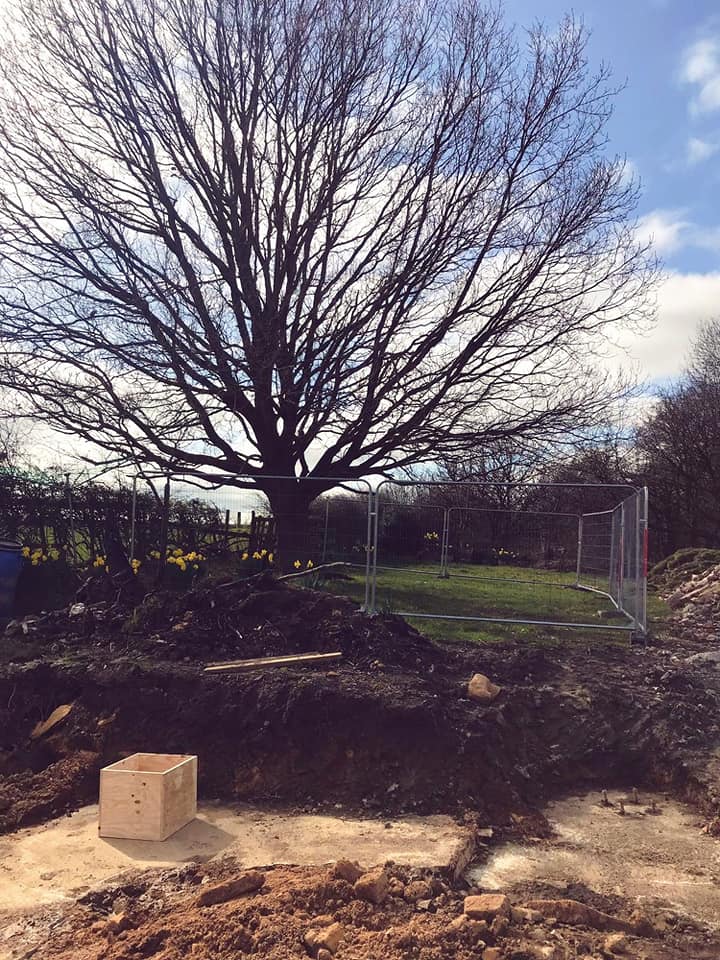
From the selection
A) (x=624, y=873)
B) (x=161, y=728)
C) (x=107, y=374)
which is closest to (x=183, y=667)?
(x=161, y=728)

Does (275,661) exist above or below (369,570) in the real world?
below

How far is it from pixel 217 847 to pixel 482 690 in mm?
2695

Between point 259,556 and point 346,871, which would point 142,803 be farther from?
point 259,556

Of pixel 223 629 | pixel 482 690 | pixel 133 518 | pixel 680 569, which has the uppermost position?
pixel 133 518

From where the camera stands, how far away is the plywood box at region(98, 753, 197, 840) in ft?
15.5

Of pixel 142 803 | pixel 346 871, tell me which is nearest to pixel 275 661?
pixel 142 803

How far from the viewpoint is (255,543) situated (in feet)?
41.9

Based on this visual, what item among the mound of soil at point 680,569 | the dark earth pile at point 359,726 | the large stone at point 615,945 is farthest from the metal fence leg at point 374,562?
the mound of soil at point 680,569

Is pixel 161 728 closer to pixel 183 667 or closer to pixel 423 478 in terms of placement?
pixel 183 667

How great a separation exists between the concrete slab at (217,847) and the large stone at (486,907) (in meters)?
0.58

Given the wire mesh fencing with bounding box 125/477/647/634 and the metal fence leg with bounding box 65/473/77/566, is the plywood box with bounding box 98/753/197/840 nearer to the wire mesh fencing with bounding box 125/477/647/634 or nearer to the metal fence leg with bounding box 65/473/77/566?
the wire mesh fencing with bounding box 125/477/647/634

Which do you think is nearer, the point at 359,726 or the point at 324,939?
the point at 324,939

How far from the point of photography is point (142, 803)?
473cm

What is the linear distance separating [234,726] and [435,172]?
1297 cm
